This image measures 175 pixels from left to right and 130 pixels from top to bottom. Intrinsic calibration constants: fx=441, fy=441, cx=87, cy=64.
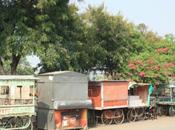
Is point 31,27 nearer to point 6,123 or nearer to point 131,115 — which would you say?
point 6,123

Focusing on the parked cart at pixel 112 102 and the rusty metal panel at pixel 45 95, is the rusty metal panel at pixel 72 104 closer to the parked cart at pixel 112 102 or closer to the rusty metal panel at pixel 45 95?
the rusty metal panel at pixel 45 95

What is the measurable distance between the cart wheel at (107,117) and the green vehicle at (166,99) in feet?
16.8

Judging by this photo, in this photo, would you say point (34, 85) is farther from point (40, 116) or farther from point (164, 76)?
point (164, 76)

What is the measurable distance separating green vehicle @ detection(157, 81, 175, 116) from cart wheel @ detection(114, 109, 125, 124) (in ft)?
14.3

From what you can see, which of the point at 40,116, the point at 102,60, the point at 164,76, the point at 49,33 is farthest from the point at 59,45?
the point at 164,76

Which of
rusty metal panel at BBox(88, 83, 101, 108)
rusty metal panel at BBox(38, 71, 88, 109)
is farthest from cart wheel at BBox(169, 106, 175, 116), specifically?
rusty metal panel at BBox(38, 71, 88, 109)

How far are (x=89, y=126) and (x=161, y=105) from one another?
728 cm

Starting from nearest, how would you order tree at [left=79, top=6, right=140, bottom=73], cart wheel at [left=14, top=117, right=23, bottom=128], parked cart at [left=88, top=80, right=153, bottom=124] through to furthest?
cart wheel at [left=14, top=117, right=23, bottom=128] < parked cart at [left=88, top=80, right=153, bottom=124] < tree at [left=79, top=6, right=140, bottom=73]

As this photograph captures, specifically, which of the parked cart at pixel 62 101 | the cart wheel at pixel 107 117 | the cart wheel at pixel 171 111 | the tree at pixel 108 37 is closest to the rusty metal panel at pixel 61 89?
the parked cart at pixel 62 101

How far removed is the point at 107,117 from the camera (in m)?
21.9

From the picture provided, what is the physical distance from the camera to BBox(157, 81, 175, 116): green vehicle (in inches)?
1039

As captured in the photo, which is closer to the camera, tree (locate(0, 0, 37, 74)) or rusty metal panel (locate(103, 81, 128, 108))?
tree (locate(0, 0, 37, 74))

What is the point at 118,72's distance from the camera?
27812mm

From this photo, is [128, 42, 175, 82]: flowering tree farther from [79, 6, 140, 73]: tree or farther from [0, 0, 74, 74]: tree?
[0, 0, 74, 74]: tree
